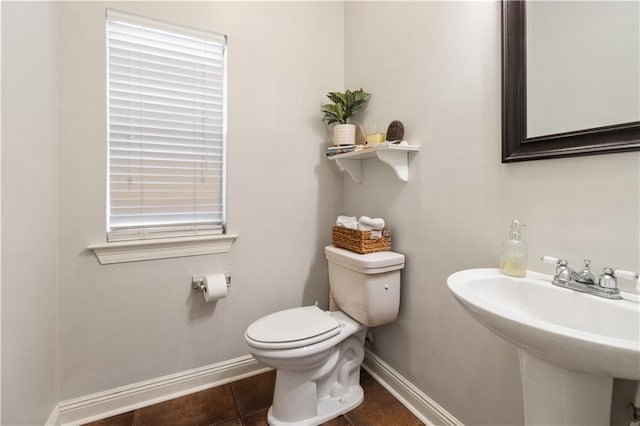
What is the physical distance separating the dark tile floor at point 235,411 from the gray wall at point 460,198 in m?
0.19

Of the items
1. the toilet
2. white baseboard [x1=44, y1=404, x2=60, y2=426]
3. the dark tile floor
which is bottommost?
the dark tile floor

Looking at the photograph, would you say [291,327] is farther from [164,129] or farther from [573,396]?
[164,129]

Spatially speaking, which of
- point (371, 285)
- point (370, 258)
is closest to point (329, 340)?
point (371, 285)

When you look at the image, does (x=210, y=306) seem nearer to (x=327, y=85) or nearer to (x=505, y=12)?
(x=327, y=85)

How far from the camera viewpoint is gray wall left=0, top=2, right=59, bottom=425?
0.92 meters

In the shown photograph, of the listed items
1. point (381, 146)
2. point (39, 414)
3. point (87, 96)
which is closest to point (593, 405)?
point (381, 146)

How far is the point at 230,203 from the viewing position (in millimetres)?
1646

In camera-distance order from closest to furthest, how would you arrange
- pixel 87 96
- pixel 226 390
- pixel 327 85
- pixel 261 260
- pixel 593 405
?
pixel 593 405 → pixel 87 96 → pixel 226 390 → pixel 261 260 → pixel 327 85

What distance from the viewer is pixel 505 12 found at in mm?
1041

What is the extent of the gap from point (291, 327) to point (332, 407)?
49 centimetres

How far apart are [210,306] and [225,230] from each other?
0.43 m

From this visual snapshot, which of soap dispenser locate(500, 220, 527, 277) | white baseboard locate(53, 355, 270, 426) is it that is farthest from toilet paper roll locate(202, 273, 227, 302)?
soap dispenser locate(500, 220, 527, 277)

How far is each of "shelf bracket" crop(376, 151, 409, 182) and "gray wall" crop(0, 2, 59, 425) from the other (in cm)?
138

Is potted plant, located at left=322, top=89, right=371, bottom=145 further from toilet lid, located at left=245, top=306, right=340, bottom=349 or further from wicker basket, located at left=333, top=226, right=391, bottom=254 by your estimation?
toilet lid, located at left=245, top=306, right=340, bottom=349
